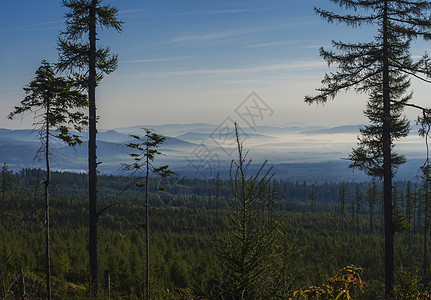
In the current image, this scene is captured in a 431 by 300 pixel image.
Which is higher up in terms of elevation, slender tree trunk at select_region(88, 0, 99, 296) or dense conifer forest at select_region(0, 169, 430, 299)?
slender tree trunk at select_region(88, 0, 99, 296)

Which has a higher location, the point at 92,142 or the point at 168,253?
the point at 92,142

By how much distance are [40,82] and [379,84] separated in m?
13.9

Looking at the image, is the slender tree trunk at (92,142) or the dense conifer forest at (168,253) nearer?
the dense conifer forest at (168,253)

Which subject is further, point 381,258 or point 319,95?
point 381,258

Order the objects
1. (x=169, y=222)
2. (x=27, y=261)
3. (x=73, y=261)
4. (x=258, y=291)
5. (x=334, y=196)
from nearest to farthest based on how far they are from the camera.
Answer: (x=258, y=291)
(x=27, y=261)
(x=73, y=261)
(x=169, y=222)
(x=334, y=196)

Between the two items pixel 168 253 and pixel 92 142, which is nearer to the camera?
pixel 92 142

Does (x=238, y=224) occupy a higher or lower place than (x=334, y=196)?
higher

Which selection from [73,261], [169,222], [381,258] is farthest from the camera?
[169,222]

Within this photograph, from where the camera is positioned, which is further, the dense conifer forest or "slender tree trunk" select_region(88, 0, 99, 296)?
"slender tree trunk" select_region(88, 0, 99, 296)

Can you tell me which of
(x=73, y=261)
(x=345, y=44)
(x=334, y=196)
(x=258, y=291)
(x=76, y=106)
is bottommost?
(x=334, y=196)

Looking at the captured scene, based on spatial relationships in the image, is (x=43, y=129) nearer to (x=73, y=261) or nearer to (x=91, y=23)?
(x=91, y=23)

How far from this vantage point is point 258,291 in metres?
4.73

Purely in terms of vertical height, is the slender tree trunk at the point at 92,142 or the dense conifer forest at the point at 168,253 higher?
the slender tree trunk at the point at 92,142

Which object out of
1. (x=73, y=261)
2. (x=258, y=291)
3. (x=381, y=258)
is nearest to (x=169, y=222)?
(x=381, y=258)
